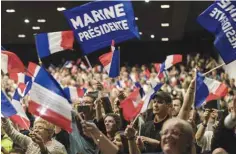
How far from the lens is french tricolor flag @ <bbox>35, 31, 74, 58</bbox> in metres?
6.63

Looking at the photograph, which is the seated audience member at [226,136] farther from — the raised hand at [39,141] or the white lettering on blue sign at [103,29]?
the white lettering on blue sign at [103,29]

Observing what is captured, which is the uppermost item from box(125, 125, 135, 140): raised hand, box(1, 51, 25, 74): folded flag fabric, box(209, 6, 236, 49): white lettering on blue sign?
box(209, 6, 236, 49): white lettering on blue sign

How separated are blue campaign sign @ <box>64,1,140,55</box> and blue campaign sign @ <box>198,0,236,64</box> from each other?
2.59ft

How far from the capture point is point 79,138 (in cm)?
517

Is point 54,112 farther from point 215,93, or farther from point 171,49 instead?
point 171,49

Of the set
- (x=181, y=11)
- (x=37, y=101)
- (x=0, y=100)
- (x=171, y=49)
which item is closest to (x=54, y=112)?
(x=37, y=101)

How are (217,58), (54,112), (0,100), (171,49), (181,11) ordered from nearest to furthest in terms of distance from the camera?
1. (54,112)
2. (0,100)
3. (181,11)
4. (217,58)
5. (171,49)

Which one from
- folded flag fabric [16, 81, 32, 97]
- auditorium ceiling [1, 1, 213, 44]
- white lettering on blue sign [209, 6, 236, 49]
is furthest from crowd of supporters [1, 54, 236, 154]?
auditorium ceiling [1, 1, 213, 44]

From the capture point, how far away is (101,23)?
621 cm

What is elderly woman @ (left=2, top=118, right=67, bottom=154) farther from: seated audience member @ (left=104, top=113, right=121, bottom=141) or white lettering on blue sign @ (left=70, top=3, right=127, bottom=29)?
white lettering on blue sign @ (left=70, top=3, right=127, bottom=29)

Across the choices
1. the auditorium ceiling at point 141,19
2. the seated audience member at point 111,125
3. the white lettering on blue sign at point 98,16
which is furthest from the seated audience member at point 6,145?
the auditorium ceiling at point 141,19

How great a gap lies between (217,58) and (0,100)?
1959 centimetres

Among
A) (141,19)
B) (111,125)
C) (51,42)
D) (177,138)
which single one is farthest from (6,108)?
(141,19)

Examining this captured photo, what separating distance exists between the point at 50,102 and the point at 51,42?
90.5 inches
